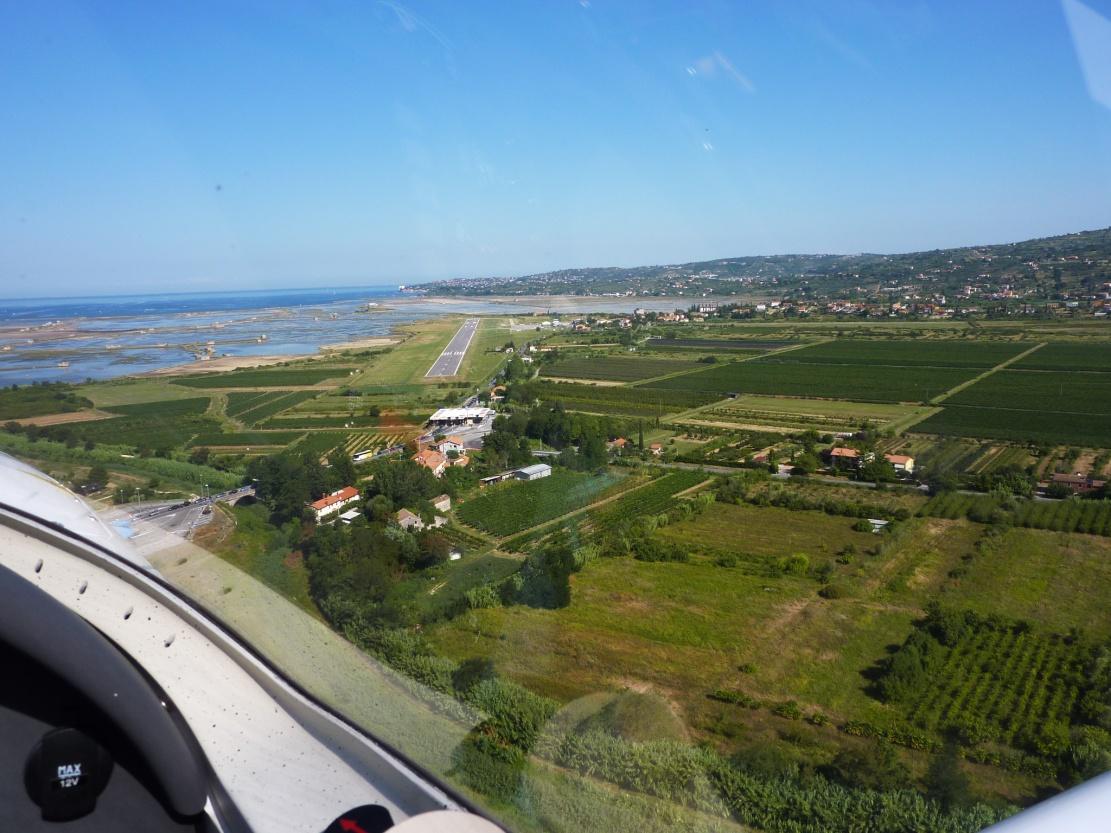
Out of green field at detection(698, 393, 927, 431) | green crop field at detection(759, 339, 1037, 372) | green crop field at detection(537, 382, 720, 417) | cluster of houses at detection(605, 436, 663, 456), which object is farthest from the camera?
green crop field at detection(759, 339, 1037, 372)

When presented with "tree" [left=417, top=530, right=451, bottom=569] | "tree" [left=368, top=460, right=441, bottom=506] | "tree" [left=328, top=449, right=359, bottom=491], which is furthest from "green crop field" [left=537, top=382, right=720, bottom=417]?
"tree" [left=417, top=530, right=451, bottom=569]

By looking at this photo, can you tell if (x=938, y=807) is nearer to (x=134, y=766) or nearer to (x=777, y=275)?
(x=134, y=766)

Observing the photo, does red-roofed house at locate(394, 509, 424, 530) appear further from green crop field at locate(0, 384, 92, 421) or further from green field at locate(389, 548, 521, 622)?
green crop field at locate(0, 384, 92, 421)

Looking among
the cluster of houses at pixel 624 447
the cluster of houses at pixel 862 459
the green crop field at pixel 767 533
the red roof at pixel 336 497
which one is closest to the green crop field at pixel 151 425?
the red roof at pixel 336 497

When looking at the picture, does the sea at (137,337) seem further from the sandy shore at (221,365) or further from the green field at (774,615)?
the green field at (774,615)

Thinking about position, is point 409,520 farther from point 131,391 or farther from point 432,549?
point 131,391
